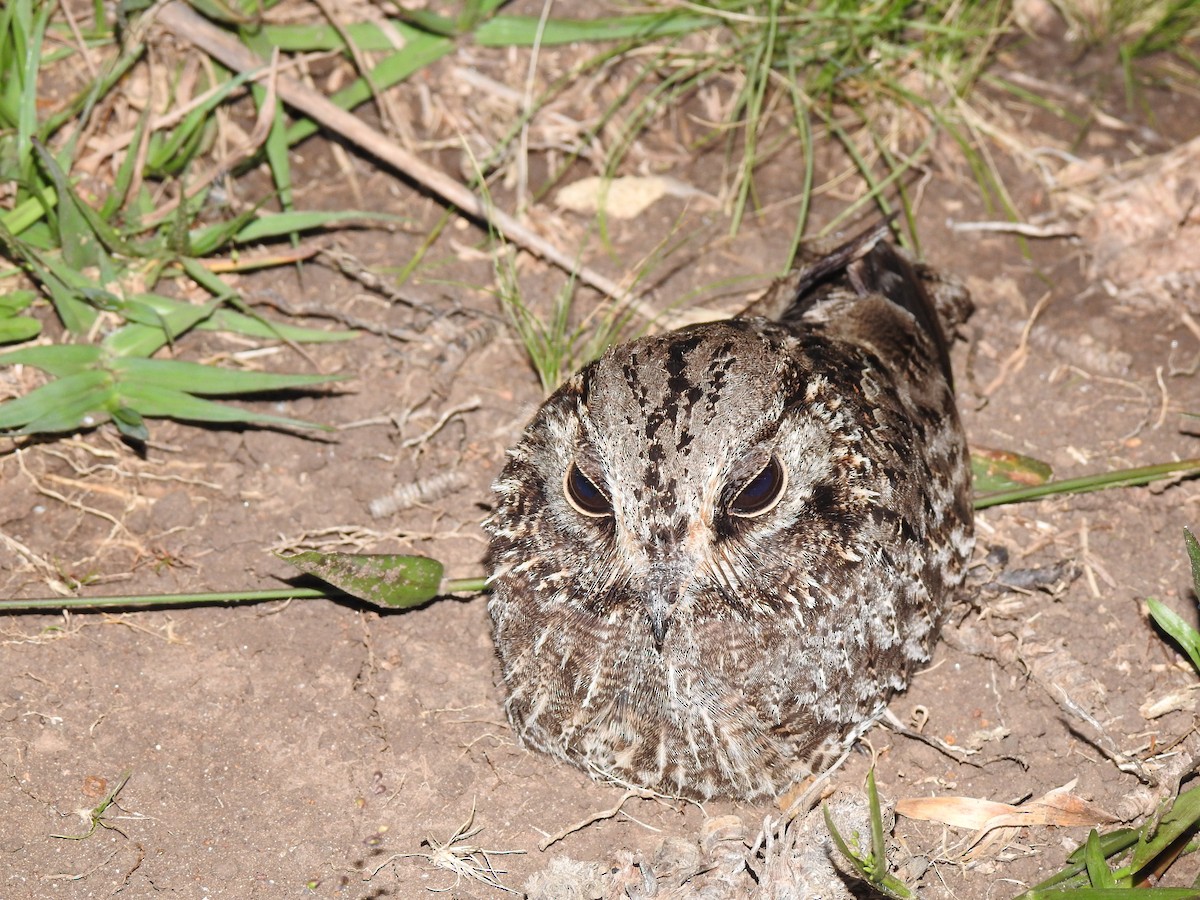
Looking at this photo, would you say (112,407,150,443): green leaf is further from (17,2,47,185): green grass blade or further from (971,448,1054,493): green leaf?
(971,448,1054,493): green leaf

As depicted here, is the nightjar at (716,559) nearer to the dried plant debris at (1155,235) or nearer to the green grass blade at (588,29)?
the dried plant debris at (1155,235)

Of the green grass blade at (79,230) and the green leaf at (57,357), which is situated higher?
the green grass blade at (79,230)

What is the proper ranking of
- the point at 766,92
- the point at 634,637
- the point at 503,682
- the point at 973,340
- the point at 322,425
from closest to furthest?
the point at 634,637
the point at 503,682
the point at 322,425
the point at 973,340
the point at 766,92

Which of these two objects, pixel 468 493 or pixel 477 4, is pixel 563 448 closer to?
pixel 468 493

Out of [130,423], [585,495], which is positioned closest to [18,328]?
[130,423]

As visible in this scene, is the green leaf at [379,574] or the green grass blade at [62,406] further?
the green grass blade at [62,406]

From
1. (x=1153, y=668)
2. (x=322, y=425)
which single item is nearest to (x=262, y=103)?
(x=322, y=425)

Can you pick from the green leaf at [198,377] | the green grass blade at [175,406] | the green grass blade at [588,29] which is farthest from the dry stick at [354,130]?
the green grass blade at [175,406]
